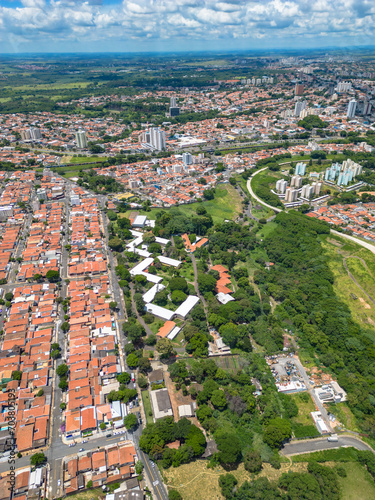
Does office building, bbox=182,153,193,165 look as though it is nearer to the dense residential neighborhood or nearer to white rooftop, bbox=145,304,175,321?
the dense residential neighborhood

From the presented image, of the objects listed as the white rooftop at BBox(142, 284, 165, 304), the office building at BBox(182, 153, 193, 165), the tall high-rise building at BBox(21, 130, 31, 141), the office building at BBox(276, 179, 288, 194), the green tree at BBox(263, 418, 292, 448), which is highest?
the tall high-rise building at BBox(21, 130, 31, 141)

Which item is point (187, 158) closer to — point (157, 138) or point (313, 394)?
point (157, 138)

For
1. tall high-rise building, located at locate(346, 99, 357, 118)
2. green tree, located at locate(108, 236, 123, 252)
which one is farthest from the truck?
tall high-rise building, located at locate(346, 99, 357, 118)

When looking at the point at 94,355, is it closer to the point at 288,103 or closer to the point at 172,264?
the point at 172,264

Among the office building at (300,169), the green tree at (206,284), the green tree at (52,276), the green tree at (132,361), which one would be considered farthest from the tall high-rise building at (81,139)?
the green tree at (132,361)

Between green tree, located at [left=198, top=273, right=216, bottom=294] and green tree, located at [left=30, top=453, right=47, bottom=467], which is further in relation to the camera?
green tree, located at [left=198, top=273, right=216, bottom=294]

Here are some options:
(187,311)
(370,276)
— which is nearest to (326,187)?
(370,276)

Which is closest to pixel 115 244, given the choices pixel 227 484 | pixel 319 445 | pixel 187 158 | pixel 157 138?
pixel 227 484
